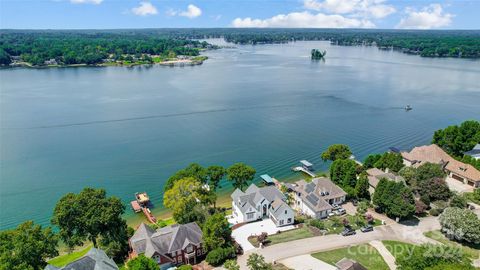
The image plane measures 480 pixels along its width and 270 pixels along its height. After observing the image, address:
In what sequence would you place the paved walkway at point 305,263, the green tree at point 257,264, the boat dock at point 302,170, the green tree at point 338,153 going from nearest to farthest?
the green tree at point 257,264, the paved walkway at point 305,263, the green tree at point 338,153, the boat dock at point 302,170

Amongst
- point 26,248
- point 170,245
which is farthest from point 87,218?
point 170,245

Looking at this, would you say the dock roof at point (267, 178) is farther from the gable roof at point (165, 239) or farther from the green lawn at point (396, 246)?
the green lawn at point (396, 246)

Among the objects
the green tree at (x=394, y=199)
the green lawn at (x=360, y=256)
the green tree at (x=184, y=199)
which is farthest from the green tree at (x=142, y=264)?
the green tree at (x=394, y=199)

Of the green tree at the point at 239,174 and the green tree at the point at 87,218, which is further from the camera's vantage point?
the green tree at the point at 239,174

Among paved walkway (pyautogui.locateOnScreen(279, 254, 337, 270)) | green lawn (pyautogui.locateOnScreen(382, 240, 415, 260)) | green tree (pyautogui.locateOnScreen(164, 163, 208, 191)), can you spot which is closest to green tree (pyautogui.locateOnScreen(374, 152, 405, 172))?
green lawn (pyautogui.locateOnScreen(382, 240, 415, 260))

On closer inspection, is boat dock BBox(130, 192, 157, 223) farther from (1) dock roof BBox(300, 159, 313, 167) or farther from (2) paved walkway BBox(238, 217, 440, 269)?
(1) dock roof BBox(300, 159, 313, 167)

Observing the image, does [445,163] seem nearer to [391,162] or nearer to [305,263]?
[391,162]

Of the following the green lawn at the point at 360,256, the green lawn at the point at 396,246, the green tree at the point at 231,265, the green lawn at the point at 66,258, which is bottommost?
the green lawn at the point at 66,258

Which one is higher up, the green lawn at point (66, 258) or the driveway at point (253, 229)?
the driveway at point (253, 229)
